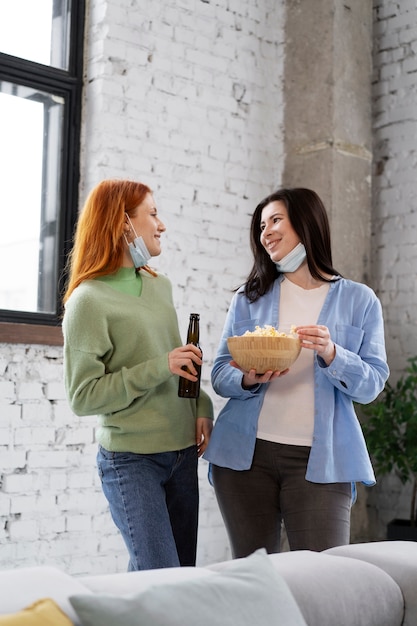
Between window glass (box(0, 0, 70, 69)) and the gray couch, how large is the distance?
2.89 m

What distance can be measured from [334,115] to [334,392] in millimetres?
2440

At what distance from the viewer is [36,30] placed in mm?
4008

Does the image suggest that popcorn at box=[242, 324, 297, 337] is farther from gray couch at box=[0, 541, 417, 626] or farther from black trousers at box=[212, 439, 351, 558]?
gray couch at box=[0, 541, 417, 626]

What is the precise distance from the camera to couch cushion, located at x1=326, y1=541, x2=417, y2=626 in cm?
172

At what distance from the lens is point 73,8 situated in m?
4.10

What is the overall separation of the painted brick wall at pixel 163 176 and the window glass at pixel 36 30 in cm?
13

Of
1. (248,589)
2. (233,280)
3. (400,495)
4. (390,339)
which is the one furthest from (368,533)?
(248,589)

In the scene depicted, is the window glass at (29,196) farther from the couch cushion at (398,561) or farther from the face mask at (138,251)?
the couch cushion at (398,561)

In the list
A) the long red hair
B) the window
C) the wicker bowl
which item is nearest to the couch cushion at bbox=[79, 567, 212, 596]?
the wicker bowl

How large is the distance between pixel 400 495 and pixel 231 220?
5.44 feet

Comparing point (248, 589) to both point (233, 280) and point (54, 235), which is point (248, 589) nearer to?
point (54, 235)

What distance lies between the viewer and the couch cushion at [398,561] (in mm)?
1719

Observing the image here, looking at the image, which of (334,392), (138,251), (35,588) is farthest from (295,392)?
(35,588)

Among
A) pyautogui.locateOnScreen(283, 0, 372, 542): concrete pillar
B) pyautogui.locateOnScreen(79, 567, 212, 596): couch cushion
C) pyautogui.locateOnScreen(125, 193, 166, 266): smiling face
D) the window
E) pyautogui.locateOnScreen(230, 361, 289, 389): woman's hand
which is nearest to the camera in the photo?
pyautogui.locateOnScreen(79, 567, 212, 596): couch cushion
